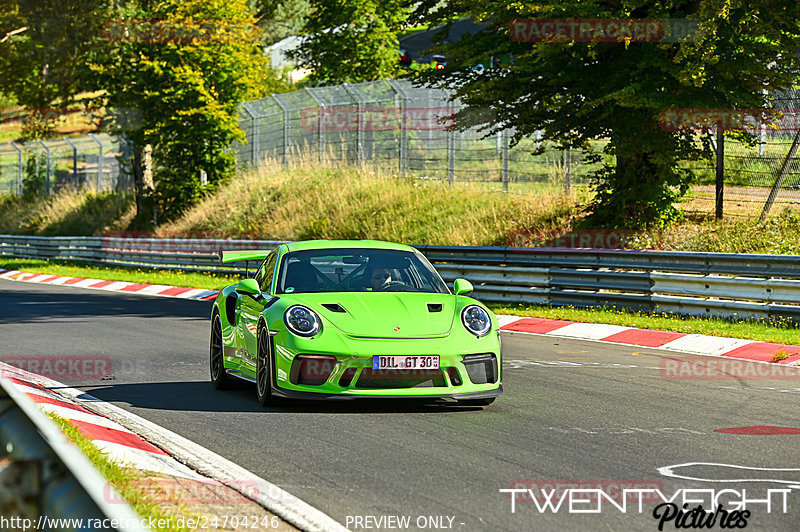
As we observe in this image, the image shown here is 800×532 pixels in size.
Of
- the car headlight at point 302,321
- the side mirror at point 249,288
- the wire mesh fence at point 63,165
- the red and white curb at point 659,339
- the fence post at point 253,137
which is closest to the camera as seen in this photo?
the car headlight at point 302,321

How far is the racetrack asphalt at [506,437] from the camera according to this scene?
5523mm

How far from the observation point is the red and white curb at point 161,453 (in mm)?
5398

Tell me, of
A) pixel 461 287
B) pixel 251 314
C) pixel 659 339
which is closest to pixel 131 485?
pixel 251 314

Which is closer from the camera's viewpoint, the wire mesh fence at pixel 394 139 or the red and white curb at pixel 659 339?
the red and white curb at pixel 659 339

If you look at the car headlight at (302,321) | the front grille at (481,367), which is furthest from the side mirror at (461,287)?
the car headlight at (302,321)

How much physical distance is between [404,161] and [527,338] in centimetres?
1527

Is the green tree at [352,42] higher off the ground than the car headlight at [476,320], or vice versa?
the green tree at [352,42]

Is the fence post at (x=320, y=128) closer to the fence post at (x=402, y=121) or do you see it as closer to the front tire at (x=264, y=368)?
the fence post at (x=402, y=121)

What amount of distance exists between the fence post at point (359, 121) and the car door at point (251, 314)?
69.0 ft

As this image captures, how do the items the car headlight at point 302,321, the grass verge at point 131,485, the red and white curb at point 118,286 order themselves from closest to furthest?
the grass verge at point 131,485 < the car headlight at point 302,321 < the red and white curb at point 118,286

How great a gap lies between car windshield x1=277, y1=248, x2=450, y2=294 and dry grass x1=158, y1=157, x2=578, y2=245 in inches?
493

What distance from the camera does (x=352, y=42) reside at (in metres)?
46.2

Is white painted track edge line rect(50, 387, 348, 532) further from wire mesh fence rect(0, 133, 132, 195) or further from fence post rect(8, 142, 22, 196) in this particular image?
fence post rect(8, 142, 22, 196)

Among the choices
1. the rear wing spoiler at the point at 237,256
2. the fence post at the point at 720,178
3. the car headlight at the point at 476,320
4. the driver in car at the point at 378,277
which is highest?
the fence post at the point at 720,178
